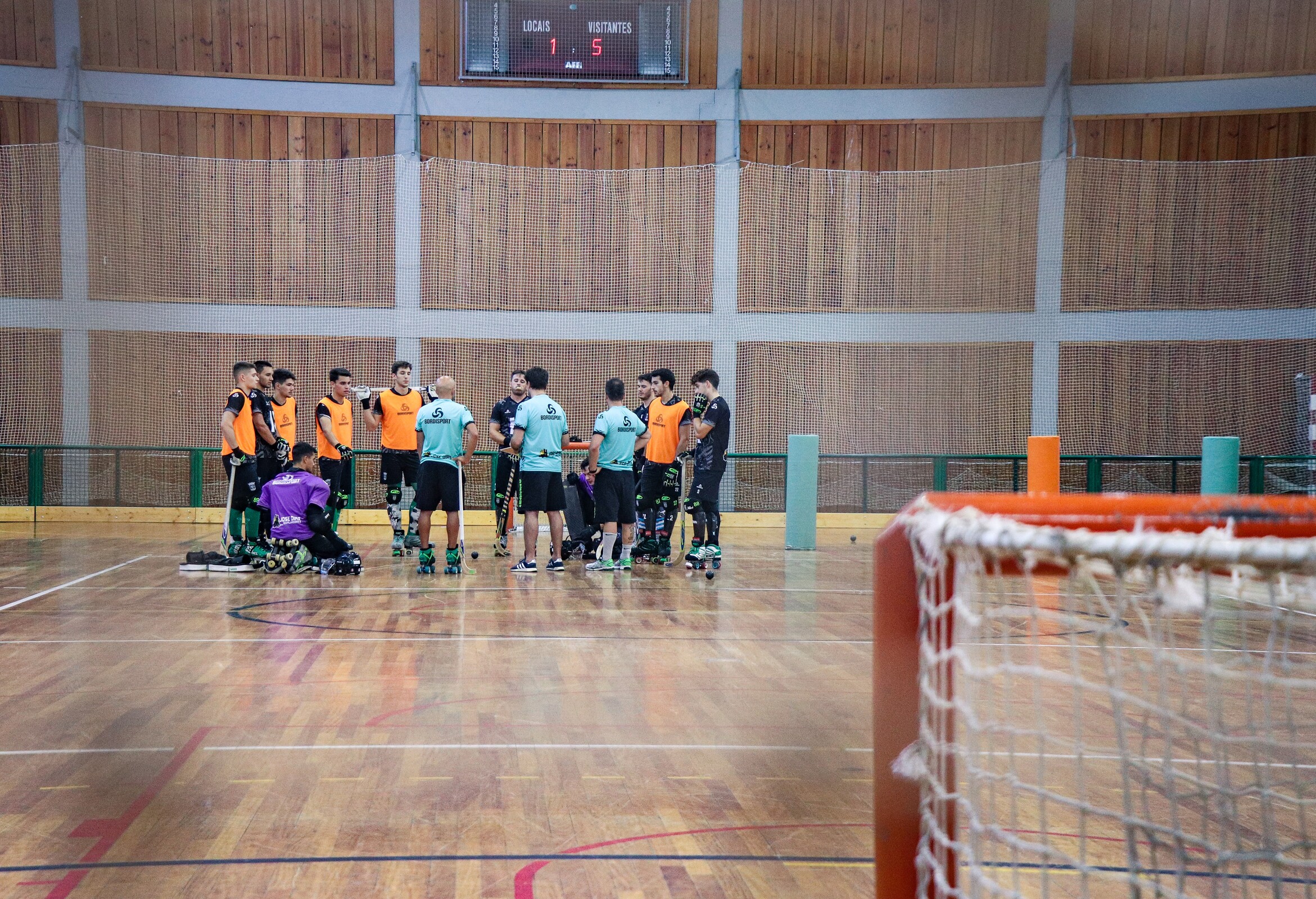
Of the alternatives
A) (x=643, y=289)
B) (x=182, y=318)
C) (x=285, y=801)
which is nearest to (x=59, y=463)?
(x=182, y=318)

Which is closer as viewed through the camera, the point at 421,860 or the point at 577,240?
the point at 421,860

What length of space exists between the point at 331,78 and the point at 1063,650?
501 inches

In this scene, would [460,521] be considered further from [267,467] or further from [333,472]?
[333,472]

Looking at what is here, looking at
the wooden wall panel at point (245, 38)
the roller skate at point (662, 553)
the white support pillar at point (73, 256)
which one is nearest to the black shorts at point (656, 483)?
the roller skate at point (662, 553)

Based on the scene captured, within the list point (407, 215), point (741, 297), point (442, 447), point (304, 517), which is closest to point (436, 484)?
point (442, 447)

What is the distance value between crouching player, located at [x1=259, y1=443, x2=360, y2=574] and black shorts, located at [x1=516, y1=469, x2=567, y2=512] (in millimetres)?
1438

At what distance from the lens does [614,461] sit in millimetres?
8430

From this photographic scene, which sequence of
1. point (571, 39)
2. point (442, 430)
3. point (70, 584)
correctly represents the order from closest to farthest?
point (70, 584) < point (442, 430) < point (571, 39)

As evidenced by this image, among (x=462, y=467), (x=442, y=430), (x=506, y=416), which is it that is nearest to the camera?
(x=442, y=430)

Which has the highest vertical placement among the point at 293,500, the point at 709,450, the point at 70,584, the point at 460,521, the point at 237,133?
the point at 237,133

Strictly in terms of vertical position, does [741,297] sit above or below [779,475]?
above

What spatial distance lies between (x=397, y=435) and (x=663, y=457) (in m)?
2.62

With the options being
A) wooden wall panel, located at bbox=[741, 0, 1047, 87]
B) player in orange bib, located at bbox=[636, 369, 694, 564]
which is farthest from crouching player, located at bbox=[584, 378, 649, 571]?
wooden wall panel, located at bbox=[741, 0, 1047, 87]

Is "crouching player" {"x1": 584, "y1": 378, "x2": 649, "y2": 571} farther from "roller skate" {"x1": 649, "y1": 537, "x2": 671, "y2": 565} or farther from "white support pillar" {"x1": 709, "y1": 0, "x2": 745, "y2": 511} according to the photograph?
"white support pillar" {"x1": 709, "y1": 0, "x2": 745, "y2": 511}
